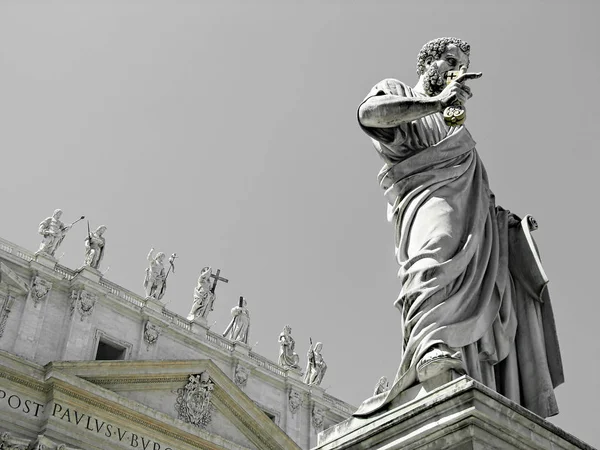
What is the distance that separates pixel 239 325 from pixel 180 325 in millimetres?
2665

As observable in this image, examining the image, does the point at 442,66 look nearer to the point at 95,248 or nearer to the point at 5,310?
the point at 5,310

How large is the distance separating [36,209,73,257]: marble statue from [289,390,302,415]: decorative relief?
9.20 metres

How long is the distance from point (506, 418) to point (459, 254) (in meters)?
0.93

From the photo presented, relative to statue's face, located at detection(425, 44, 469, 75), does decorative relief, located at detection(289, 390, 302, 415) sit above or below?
above

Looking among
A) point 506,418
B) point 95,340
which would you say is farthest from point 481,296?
point 95,340

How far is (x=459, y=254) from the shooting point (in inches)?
145

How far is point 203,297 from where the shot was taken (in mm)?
26781

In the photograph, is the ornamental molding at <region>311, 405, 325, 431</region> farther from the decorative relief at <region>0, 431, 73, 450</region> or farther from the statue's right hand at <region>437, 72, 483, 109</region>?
the statue's right hand at <region>437, 72, 483, 109</region>

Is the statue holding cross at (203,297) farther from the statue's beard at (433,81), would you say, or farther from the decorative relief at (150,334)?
the statue's beard at (433,81)

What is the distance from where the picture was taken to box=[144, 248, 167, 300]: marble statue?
2547cm

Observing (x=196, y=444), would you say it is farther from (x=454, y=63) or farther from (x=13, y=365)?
(x=454, y=63)

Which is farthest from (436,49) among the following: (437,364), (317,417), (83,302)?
(317,417)

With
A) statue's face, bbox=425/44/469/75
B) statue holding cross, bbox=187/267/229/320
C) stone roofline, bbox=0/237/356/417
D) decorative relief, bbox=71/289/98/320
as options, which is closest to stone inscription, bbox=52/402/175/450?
decorative relief, bbox=71/289/98/320

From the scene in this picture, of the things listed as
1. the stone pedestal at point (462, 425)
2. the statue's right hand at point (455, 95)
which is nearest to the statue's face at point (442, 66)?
the statue's right hand at point (455, 95)
